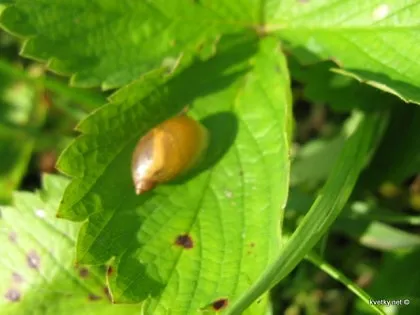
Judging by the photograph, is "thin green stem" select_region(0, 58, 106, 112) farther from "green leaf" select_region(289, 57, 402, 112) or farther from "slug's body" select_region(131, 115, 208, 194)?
"green leaf" select_region(289, 57, 402, 112)

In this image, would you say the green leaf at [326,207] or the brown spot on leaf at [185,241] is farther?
the brown spot on leaf at [185,241]

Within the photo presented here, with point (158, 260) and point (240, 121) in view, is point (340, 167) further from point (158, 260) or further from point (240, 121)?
point (158, 260)

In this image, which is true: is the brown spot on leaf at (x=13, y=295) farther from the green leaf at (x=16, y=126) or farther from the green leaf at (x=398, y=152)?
the green leaf at (x=398, y=152)

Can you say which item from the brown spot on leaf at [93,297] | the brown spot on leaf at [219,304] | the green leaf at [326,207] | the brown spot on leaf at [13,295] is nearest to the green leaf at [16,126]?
the brown spot on leaf at [13,295]

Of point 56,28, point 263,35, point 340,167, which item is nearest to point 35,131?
point 56,28

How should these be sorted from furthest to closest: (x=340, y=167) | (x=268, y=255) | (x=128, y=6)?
(x=128, y=6) < (x=340, y=167) < (x=268, y=255)

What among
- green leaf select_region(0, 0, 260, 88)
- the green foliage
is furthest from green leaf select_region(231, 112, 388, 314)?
green leaf select_region(0, 0, 260, 88)

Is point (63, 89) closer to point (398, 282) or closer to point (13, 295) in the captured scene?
point (13, 295)
